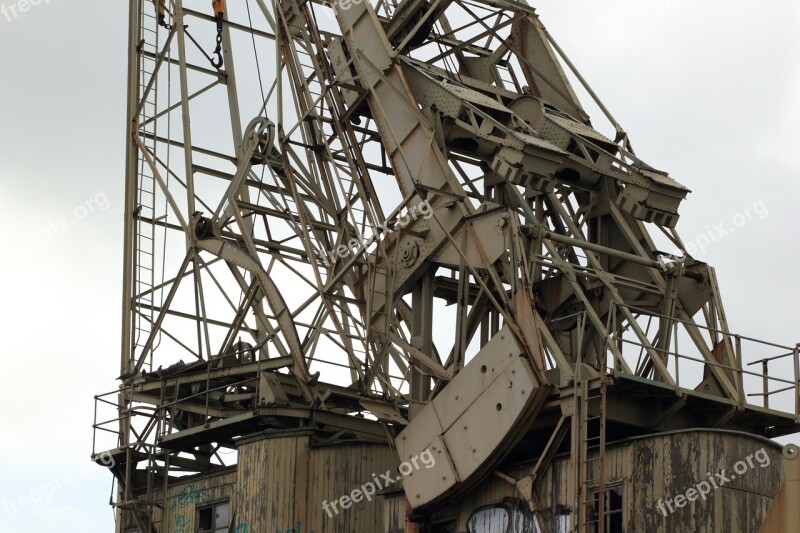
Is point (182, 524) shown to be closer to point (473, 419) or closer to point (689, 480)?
point (473, 419)

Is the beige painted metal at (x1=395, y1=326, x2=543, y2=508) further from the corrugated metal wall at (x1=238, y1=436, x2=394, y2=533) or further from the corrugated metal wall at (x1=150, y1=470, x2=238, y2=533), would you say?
the corrugated metal wall at (x1=150, y1=470, x2=238, y2=533)

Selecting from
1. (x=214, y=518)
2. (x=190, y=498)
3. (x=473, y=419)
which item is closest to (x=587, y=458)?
(x=473, y=419)

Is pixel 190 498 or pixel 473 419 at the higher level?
pixel 473 419

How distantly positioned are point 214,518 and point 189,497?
3.71ft

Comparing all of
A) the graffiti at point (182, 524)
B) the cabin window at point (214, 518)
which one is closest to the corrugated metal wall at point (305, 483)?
the cabin window at point (214, 518)

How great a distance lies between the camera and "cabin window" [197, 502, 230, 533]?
30.9m

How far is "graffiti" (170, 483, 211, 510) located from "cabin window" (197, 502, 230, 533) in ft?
0.74

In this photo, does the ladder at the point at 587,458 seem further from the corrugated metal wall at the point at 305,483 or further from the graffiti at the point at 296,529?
the graffiti at the point at 296,529

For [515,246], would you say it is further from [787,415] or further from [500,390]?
[787,415]

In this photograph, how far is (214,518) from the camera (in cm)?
3119

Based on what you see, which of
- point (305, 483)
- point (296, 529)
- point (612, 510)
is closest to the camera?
point (612, 510)

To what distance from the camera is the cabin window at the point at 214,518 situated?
101 feet

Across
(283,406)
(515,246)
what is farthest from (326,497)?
(515,246)

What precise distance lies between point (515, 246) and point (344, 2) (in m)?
7.84
